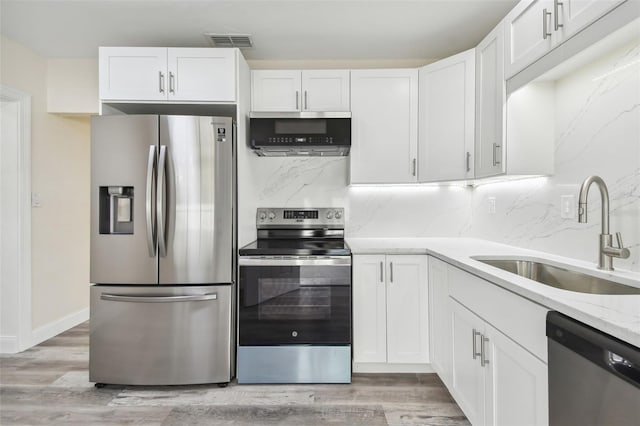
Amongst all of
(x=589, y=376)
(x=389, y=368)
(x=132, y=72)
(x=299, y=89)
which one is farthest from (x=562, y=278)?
(x=132, y=72)

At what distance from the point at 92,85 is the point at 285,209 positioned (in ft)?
6.65

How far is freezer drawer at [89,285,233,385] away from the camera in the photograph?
2271 mm

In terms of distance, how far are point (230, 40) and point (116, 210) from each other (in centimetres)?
148

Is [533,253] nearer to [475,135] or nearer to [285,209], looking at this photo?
[475,135]

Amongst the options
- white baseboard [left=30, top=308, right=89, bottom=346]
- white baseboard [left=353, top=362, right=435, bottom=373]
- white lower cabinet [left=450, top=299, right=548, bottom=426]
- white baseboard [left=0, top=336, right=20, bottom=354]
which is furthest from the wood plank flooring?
white baseboard [left=30, top=308, right=89, bottom=346]

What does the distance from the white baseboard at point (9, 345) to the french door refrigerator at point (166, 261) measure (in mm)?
1167

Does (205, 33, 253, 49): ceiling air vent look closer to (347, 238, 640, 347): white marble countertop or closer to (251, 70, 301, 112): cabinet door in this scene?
(251, 70, 301, 112): cabinet door

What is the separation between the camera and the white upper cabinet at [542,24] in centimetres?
138

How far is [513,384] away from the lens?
1.35 metres

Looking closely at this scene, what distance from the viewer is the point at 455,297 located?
77.4 inches

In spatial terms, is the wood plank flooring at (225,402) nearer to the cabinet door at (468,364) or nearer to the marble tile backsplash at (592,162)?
the cabinet door at (468,364)

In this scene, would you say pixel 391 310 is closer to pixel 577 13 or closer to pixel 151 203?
pixel 151 203

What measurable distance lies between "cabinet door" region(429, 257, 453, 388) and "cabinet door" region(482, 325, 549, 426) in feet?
1.70

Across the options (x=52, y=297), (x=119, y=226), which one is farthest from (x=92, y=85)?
(x=52, y=297)
